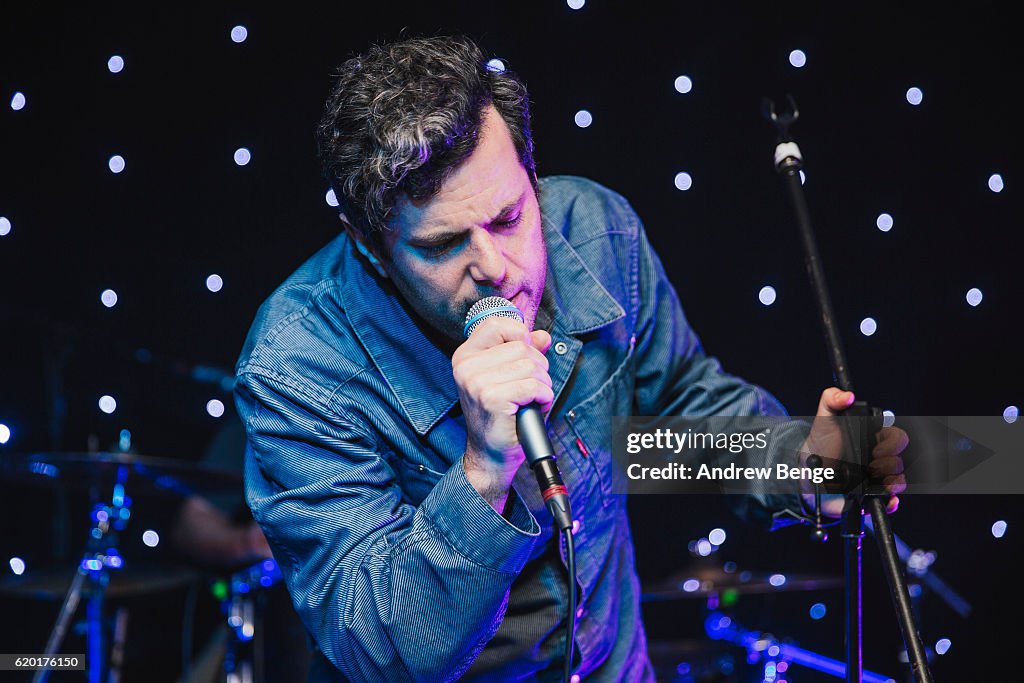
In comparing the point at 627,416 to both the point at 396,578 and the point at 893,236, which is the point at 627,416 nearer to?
the point at 396,578

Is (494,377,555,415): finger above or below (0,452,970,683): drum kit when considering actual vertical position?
below

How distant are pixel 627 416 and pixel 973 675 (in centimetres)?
162

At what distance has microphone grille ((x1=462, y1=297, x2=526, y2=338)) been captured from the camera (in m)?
1.24

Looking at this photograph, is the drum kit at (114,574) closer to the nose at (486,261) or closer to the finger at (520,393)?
the nose at (486,261)

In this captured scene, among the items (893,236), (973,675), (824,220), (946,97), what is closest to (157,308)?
(824,220)

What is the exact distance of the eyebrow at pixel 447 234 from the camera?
1347 mm

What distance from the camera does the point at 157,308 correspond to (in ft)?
7.58

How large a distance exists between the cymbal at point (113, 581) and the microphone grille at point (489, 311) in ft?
7.08

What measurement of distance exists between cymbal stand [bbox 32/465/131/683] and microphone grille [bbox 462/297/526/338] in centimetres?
164

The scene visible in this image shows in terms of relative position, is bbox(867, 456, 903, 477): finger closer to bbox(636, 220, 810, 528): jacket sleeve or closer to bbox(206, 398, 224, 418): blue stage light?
bbox(636, 220, 810, 528): jacket sleeve

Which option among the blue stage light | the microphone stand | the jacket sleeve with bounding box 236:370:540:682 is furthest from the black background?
the microphone stand

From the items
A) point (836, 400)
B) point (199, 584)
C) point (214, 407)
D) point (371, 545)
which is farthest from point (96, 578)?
point (836, 400)

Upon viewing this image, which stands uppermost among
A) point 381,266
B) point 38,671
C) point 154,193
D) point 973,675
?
point 154,193

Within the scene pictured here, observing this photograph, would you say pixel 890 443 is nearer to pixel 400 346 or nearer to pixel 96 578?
pixel 400 346
